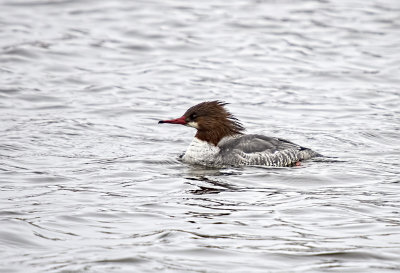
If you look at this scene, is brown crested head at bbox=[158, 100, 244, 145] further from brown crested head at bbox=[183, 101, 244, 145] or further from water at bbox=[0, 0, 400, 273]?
water at bbox=[0, 0, 400, 273]

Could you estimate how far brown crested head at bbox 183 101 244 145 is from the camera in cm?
1316

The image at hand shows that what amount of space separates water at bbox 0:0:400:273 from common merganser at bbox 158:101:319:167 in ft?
0.94

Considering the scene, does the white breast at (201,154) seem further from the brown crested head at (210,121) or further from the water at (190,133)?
the water at (190,133)

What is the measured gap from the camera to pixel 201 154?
512 inches

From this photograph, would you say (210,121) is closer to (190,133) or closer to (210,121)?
(210,121)

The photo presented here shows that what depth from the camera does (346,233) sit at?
9.07m

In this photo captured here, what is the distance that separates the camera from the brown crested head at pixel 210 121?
43.2 feet

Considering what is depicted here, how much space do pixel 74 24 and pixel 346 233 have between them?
1485cm

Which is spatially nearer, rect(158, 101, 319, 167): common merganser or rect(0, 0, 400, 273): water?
rect(0, 0, 400, 273): water

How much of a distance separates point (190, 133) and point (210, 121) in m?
2.23

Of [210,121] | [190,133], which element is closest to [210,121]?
[210,121]

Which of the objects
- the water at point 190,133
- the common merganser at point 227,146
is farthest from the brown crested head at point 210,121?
the water at point 190,133

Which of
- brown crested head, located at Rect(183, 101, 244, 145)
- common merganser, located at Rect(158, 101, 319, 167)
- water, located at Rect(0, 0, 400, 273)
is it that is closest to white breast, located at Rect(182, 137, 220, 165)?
common merganser, located at Rect(158, 101, 319, 167)

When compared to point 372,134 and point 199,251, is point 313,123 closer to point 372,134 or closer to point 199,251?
point 372,134
